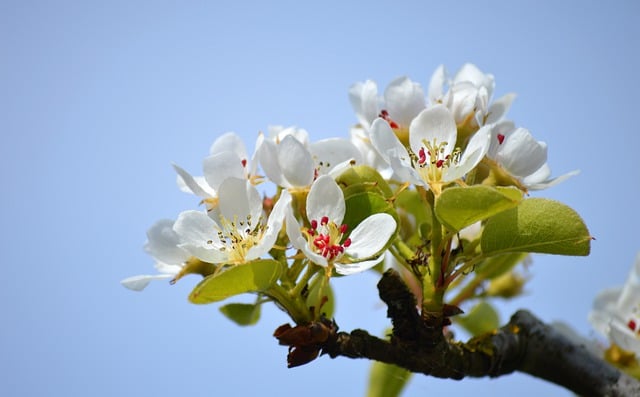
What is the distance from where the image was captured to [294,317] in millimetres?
1546

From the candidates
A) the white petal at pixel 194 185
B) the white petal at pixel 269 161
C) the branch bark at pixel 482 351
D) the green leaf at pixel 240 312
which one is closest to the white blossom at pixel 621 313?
the branch bark at pixel 482 351

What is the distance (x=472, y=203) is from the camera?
4.38ft

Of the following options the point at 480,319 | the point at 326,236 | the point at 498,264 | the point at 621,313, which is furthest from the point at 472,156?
the point at 621,313

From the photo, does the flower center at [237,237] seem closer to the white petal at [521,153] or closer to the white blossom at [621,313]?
the white petal at [521,153]

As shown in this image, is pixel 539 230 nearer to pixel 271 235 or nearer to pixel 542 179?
pixel 542 179

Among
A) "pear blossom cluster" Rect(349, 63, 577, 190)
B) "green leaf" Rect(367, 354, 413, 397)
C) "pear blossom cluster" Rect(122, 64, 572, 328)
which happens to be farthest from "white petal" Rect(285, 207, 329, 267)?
"green leaf" Rect(367, 354, 413, 397)

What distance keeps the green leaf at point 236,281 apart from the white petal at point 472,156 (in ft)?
1.43

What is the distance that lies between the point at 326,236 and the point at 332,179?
126mm

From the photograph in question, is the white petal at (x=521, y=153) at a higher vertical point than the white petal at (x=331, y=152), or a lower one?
lower

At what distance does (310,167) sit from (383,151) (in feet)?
0.58

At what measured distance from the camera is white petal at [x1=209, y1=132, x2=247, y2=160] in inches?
65.1

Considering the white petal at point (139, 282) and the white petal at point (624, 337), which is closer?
the white petal at point (139, 282)

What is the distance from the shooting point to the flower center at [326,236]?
146 cm

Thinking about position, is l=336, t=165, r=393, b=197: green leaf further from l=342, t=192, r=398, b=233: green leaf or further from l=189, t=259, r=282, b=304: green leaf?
l=189, t=259, r=282, b=304: green leaf
